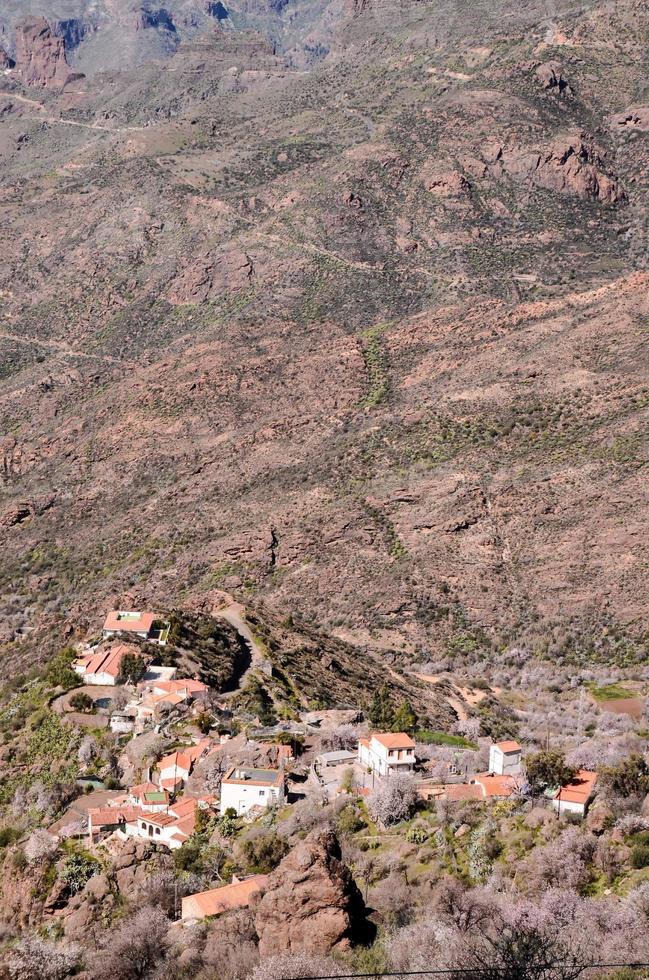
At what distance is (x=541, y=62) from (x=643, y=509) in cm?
7372

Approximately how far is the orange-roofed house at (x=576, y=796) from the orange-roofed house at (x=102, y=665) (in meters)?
17.3

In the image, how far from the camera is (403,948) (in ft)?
69.2

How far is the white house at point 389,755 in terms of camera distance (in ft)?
103

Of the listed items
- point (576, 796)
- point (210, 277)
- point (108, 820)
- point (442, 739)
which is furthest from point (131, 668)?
point (210, 277)

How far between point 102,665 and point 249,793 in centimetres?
1239

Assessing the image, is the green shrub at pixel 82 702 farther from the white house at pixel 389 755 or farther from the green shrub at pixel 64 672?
the white house at pixel 389 755

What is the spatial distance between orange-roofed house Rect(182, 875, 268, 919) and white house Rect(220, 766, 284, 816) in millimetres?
4929

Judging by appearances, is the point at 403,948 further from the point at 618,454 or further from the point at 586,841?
the point at 618,454

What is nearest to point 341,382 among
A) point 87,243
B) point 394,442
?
point 394,442

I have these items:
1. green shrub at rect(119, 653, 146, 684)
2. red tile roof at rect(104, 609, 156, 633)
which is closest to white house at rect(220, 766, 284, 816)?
green shrub at rect(119, 653, 146, 684)

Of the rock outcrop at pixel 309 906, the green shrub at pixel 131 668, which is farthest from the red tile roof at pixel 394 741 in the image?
the green shrub at pixel 131 668

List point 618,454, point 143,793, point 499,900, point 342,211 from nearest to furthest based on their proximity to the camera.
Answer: point 499,900, point 143,793, point 618,454, point 342,211

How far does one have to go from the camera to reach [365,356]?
89.5 meters

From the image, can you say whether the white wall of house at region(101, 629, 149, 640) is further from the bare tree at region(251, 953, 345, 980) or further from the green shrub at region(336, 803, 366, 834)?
the bare tree at region(251, 953, 345, 980)
